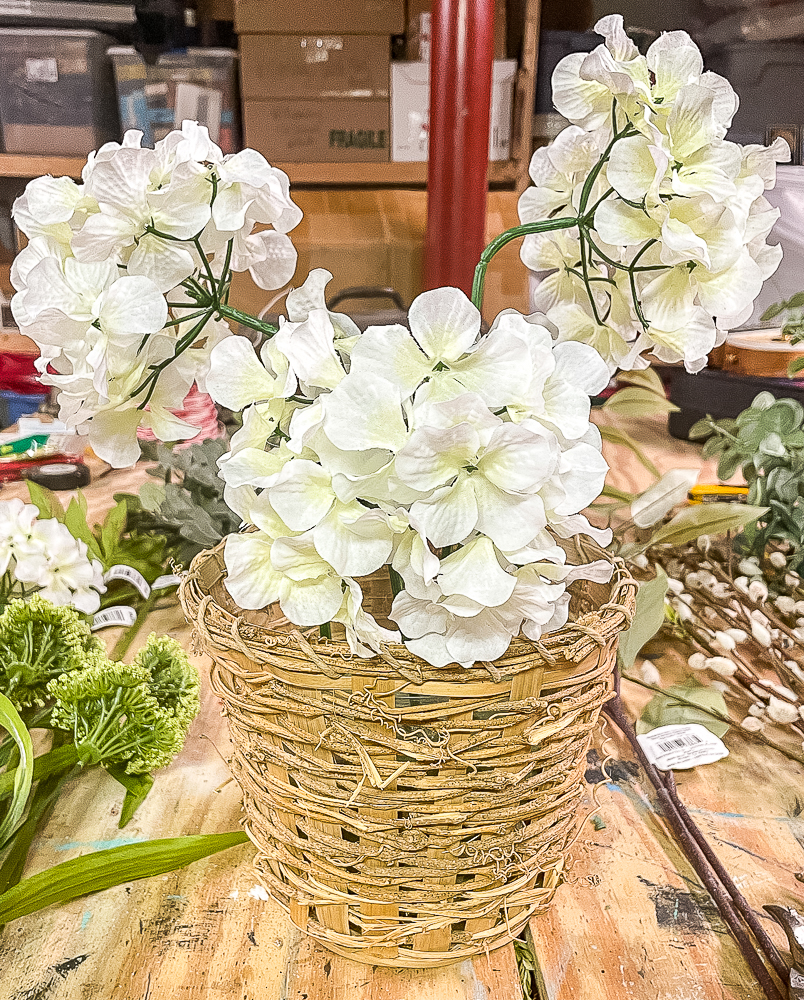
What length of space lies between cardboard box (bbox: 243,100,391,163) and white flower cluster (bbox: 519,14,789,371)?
153 centimetres

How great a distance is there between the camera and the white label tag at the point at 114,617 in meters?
0.72

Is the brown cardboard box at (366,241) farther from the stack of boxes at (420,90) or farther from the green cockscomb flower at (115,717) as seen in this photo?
the green cockscomb flower at (115,717)

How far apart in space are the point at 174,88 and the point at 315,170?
1.17 feet

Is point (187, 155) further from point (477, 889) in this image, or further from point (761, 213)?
point (477, 889)

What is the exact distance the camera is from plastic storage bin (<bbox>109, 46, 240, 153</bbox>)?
179cm

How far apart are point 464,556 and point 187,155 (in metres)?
0.22

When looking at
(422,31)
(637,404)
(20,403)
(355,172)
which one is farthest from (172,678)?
(422,31)

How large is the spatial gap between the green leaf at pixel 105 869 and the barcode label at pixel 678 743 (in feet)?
1.01

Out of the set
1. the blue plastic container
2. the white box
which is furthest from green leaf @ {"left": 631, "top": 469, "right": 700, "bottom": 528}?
the white box

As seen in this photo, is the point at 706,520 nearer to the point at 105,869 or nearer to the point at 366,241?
the point at 105,869

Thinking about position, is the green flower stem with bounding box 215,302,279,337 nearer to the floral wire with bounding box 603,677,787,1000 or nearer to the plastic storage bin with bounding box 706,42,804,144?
the floral wire with bounding box 603,677,787,1000

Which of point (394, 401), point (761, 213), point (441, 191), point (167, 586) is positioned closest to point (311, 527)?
point (394, 401)

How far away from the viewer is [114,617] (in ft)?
2.36

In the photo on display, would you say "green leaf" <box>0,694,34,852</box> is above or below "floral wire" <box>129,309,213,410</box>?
below
